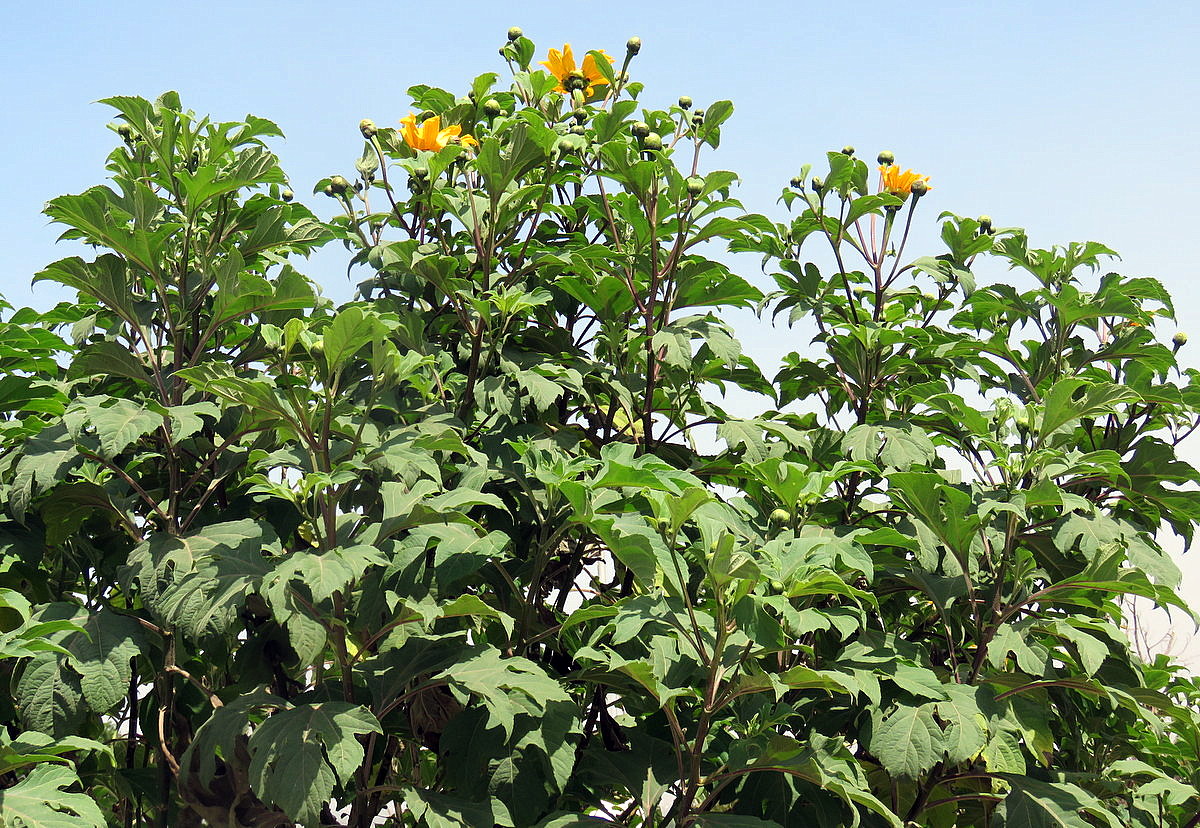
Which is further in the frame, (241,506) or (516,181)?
(516,181)

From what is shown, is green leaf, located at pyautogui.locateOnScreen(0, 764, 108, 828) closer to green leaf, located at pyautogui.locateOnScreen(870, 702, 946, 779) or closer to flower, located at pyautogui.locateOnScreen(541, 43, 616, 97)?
green leaf, located at pyautogui.locateOnScreen(870, 702, 946, 779)

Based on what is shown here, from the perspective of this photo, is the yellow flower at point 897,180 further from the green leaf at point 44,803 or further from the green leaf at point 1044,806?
the green leaf at point 44,803

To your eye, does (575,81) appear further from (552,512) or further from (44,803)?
(44,803)

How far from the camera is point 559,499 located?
3.03 m

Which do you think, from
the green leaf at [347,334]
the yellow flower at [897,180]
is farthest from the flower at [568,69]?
the green leaf at [347,334]

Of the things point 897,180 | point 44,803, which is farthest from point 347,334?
point 897,180

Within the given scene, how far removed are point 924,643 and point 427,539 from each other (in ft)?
6.51

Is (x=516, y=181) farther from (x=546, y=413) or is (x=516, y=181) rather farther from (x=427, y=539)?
(x=427, y=539)

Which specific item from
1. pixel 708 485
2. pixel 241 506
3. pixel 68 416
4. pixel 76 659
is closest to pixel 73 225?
pixel 68 416

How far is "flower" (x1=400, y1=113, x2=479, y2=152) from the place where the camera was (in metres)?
3.67

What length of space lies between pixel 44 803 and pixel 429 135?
2318 millimetres

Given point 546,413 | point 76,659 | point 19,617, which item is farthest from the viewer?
point 546,413

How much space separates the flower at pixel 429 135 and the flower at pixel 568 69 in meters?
0.60

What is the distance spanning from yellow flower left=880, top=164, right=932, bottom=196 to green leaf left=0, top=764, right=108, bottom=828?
3.31 meters
